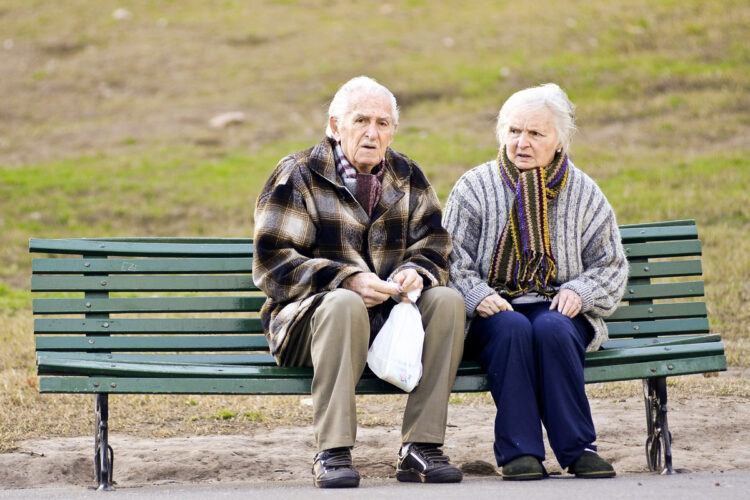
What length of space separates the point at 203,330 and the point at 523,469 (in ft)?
5.33

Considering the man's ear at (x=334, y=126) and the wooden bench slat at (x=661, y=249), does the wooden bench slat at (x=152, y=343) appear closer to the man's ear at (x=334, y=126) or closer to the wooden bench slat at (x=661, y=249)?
the man's ear at (x=334, y=126)

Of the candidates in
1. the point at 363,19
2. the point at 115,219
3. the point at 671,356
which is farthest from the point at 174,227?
the point at 363,19

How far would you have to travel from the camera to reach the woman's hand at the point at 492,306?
460 cm

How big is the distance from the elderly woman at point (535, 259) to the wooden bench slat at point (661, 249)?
14.9 inches

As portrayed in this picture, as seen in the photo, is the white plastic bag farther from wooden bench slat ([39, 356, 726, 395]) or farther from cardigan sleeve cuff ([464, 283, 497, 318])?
cardigan sleeve cuff ([464, 283, 497, 318])

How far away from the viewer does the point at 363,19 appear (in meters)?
20.9

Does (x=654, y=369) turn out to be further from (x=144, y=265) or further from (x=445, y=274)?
(x=144, y=265)

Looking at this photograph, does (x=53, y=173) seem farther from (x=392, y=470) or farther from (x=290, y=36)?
(x=392, y=470)

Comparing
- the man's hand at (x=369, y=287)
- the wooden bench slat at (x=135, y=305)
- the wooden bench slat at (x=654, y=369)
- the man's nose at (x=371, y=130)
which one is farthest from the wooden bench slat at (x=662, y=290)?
the wooden bench slat at (x=135, y=305)

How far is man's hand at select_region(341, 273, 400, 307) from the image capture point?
445 cm

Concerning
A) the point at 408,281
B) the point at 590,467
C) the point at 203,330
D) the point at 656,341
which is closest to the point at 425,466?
the point at 590,467

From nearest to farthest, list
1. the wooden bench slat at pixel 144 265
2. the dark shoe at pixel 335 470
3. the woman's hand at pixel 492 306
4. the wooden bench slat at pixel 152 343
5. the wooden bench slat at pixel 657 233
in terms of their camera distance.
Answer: the dark shoe at pixel 335 470 → the woman's hand at pixel 492 306 → the wooden bench slat at pixel 152 343 → the wooden bench slat at pixel 144 265 → the wooden bench slat at pixel 657 233

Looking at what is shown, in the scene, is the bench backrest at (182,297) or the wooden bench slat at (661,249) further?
the wooden bench slat at (661,249)

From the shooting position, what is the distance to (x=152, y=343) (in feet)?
16.1
